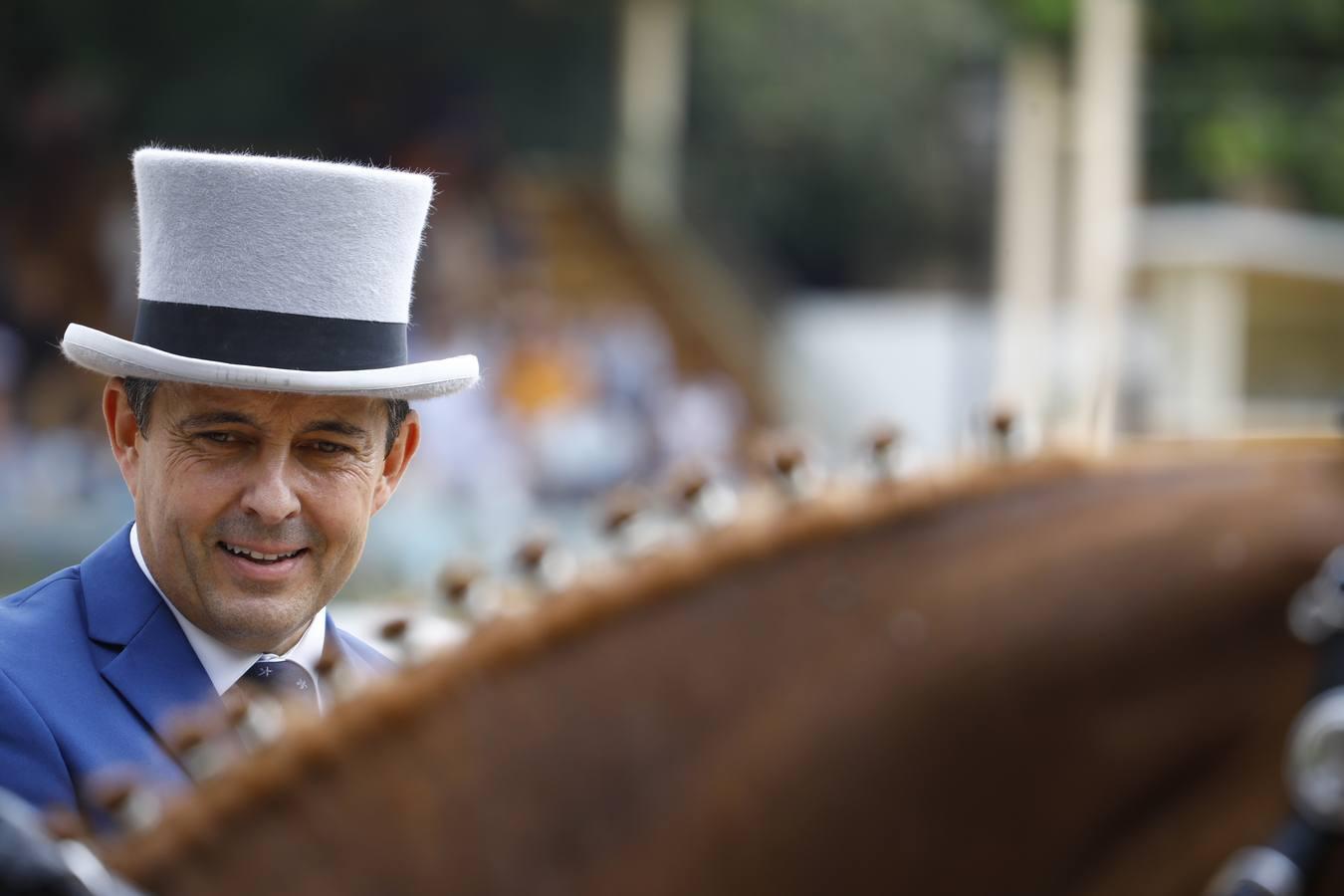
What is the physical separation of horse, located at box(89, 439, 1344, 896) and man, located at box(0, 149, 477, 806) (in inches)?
13.1

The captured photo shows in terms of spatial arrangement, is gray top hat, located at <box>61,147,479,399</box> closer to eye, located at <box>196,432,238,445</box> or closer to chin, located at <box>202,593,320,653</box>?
eye, located at <box>196,432,238,445</box>

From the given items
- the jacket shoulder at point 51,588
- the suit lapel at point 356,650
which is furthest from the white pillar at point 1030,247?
the jacket shoulder at point 51,588

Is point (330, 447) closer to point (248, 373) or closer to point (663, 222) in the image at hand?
point (248, 373)

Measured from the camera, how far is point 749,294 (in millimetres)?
14602

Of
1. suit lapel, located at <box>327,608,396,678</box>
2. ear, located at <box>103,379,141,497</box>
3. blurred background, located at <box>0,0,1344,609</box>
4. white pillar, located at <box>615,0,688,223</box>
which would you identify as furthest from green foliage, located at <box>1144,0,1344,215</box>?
ear, located at <box>103,379,141,497</box>

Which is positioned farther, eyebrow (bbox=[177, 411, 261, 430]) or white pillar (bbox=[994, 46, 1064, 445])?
white pillar (bbox=[994, 46, 1064, 445])

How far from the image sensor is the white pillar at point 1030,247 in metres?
9.45

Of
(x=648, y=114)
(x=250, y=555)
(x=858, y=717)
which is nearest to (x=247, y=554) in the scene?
(x=250, y=555)

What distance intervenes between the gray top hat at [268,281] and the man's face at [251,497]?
0.06 metres

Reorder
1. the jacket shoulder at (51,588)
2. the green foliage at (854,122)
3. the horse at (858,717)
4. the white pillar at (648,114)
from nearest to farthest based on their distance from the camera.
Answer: the horse at (858,717) → the jacket shoulder at (51,588) → the white pillar at (648,114) → the green foliage at (854,122)

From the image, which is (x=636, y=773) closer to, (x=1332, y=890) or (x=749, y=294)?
(x=1332, y=890)

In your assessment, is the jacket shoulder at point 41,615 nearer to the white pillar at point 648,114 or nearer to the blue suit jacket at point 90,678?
the blue suit jacket at point 90,678

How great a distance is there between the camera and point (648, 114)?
14.4 meters

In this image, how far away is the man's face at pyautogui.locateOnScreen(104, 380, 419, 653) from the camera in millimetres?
1498
